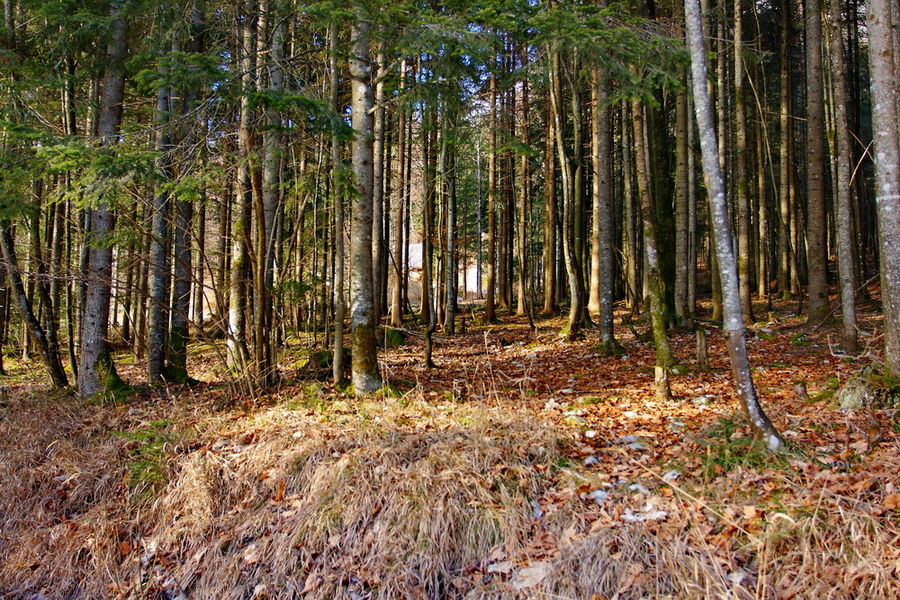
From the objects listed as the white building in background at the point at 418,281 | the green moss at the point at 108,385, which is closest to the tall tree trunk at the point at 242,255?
the green moss at the point at 108,385

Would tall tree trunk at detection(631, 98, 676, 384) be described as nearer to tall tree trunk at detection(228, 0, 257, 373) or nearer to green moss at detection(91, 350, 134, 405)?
tall tree trunk at detection(228, 0, 257, 373)

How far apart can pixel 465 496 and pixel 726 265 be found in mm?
3038

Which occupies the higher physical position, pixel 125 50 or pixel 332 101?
pixel 125 50

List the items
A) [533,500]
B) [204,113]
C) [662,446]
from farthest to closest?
[204,113] < [662,446] < [533,500]

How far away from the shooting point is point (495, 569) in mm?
4414

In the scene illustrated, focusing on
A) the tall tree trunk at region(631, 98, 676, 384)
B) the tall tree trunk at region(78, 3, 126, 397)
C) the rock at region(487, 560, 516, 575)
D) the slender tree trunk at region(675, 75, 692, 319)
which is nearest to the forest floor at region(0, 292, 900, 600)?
→ the rock at region(487, 560, 516, 575)

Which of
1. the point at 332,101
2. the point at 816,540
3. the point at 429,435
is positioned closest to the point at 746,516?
the point at 816,540

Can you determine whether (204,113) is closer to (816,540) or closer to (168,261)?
(168,261)

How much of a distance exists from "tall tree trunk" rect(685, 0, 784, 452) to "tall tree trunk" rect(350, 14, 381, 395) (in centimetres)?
427

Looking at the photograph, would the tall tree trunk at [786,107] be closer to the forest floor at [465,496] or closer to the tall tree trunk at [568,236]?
the tall tree trunk at [568,236]

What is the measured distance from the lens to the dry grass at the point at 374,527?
3787 mm

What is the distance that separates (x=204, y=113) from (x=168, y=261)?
371cm

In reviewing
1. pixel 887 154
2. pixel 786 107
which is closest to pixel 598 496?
pixel 887 154

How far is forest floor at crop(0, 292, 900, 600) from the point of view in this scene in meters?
3.93
